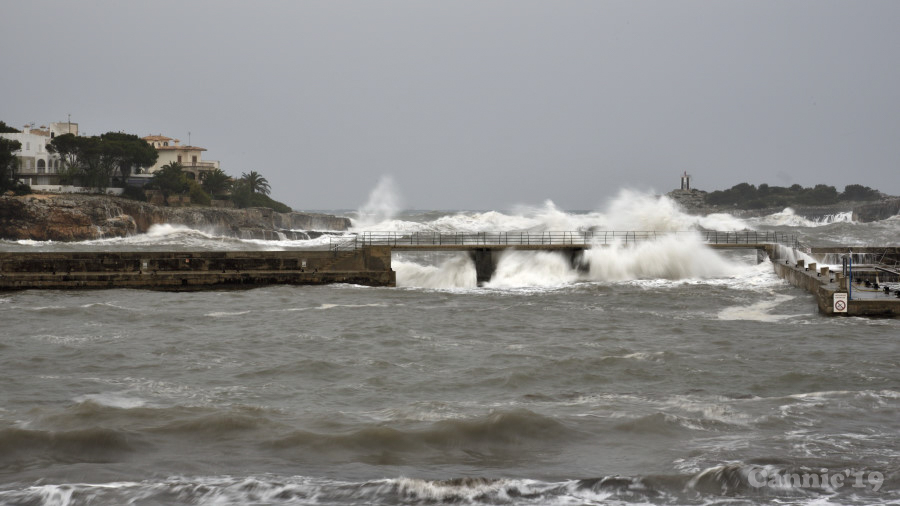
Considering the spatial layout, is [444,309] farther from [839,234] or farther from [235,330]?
[839,234]

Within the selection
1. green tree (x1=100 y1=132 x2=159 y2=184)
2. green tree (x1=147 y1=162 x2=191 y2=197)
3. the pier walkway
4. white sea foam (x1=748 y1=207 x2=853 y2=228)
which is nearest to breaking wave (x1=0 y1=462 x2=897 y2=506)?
the pier walkway

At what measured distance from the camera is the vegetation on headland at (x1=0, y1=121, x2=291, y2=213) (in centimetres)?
7875

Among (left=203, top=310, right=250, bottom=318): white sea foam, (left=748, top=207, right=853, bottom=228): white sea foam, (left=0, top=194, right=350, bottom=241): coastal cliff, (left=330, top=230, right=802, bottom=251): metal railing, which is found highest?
(left=748, top=207, right=853, bottom=228): white sea foam

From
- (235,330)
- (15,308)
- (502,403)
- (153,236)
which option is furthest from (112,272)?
(153,236)

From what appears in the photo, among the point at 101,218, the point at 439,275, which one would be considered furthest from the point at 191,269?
the point at 101,218

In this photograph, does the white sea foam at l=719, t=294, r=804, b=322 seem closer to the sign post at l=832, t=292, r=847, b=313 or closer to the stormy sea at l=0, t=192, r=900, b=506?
the stormy sea at l=0, t=192, r=900, b=506

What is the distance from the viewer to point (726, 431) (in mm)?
13148

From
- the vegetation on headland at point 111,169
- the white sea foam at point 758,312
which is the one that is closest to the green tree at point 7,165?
the vegetation on headland at point 111,169

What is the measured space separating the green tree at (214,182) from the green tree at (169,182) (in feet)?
17.9

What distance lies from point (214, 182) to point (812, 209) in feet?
339

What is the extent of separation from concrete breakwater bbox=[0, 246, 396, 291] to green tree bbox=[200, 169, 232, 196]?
2496 inches

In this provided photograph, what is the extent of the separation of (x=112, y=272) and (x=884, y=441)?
27.0 metres

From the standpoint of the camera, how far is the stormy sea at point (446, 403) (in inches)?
435

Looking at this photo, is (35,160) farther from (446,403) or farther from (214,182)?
(446,403)
